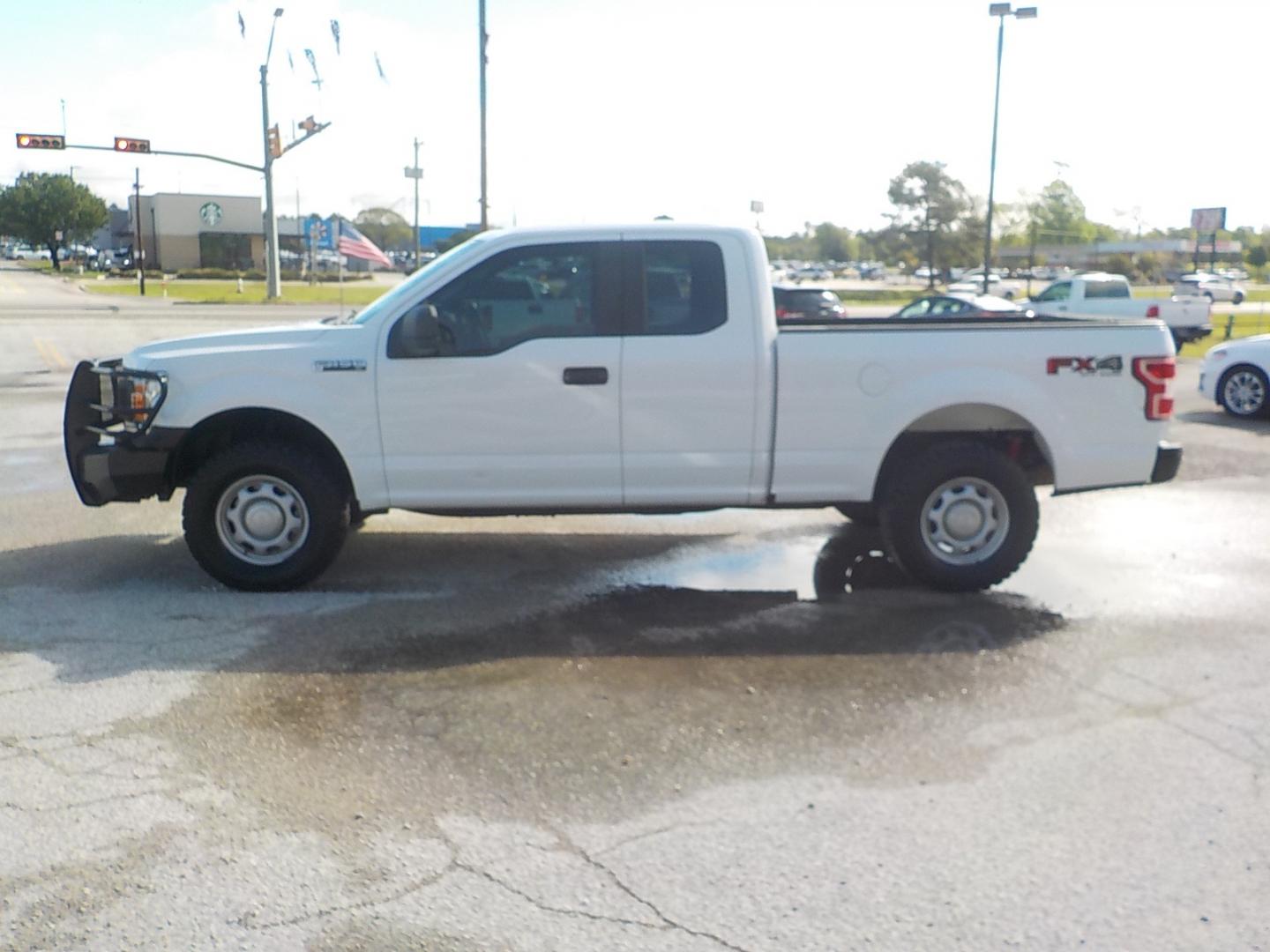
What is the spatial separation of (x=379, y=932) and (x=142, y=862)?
89 cm

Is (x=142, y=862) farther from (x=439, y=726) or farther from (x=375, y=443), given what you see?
(x=375, y=443)

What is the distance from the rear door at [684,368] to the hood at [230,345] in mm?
1727

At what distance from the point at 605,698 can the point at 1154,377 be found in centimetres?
371

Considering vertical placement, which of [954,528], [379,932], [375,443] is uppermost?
[375,443]

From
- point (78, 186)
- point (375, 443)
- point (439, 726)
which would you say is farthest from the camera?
point (78, 186)

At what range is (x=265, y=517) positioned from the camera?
6820 millimetres

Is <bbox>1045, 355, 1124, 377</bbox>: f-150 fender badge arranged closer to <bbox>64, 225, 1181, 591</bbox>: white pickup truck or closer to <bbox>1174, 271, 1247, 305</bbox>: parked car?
<bbox>64, 225, 1181, 591</bbox>: white pickup truck

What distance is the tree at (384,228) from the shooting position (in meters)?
124

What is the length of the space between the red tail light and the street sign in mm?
39235

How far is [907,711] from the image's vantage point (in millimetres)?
5238

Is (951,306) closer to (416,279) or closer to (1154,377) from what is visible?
(1154,377)

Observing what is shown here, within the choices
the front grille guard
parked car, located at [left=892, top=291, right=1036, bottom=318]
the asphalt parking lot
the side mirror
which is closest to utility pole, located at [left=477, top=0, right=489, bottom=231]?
parked car, located at [left=892, top=291, right=1036, bottom=318]

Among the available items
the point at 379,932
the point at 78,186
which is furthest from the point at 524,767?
the point at 78,186

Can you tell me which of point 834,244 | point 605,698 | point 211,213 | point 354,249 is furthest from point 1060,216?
point 605,698
